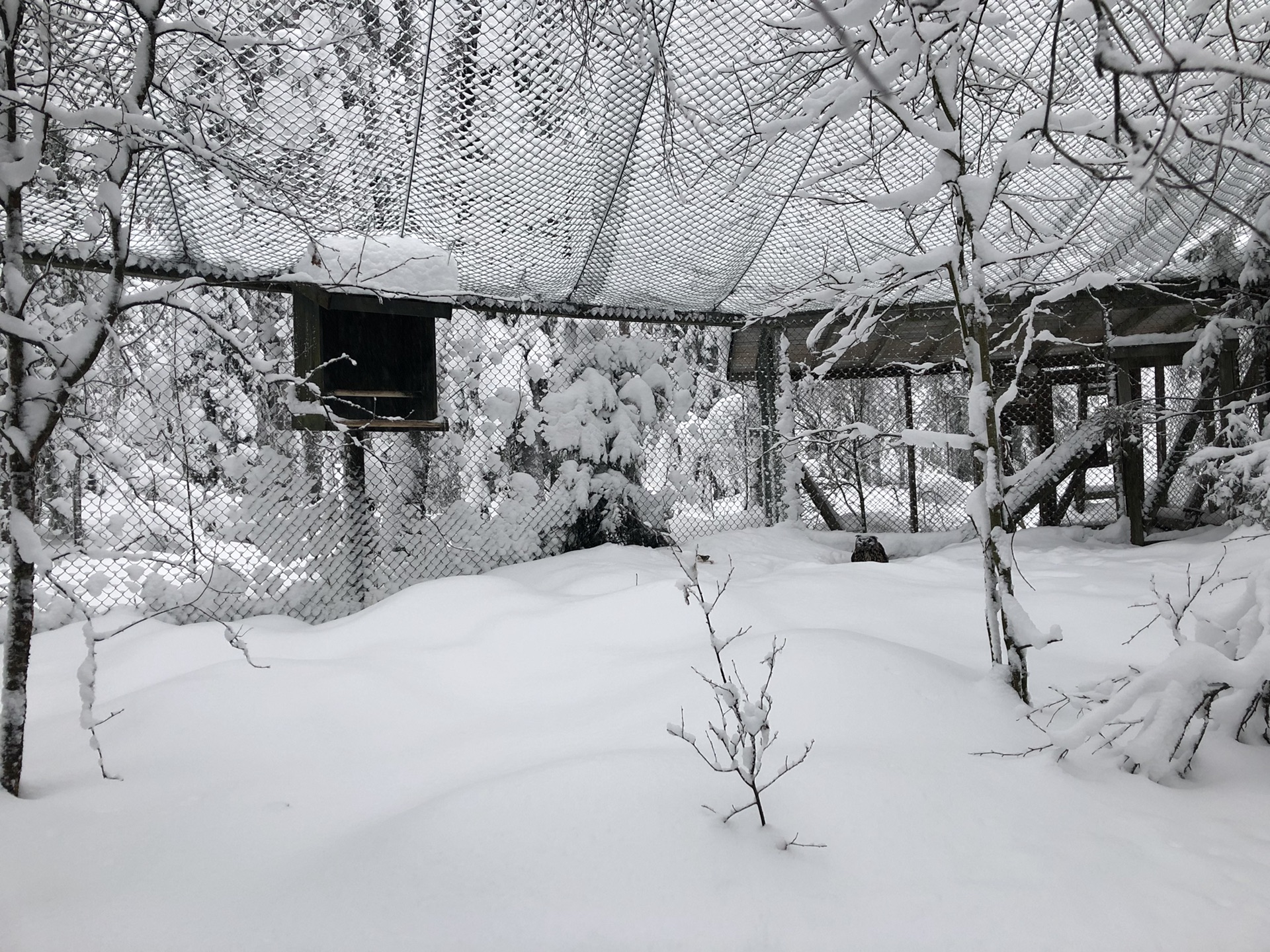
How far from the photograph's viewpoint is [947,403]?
10461 millimetres

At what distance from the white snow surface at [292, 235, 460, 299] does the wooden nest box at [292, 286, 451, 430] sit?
0.21m

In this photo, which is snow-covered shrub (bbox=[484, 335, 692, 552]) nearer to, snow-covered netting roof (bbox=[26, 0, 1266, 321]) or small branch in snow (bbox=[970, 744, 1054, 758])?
snow-covered netting roof (bbox=[26, 0, 1266, 321])

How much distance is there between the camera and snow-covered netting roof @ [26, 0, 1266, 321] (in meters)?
3.29

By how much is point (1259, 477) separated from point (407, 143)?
5.05 m

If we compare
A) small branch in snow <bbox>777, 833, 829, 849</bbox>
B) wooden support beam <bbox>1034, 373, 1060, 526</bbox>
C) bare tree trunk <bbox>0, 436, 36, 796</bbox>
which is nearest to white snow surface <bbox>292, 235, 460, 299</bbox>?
bare tree trunk <bbox>0, 436, 36, 796</bbox>

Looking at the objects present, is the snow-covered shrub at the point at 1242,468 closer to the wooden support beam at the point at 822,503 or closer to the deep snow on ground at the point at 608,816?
the deep snow on ground at the point at 608,816

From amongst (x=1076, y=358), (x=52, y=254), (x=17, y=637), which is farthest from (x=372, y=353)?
(x=1076, y=358)

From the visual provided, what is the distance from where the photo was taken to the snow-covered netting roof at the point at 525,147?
3.29 meters

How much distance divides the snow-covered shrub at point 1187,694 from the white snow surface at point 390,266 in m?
3.41

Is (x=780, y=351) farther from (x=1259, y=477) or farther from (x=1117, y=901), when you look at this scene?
(x=1117, y=901)

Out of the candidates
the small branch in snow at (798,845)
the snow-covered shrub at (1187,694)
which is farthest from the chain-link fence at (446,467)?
the small branch in snow at (798,845)

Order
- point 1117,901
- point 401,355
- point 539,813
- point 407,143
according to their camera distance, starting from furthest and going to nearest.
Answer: point 401,355 < point 407,143 < point 539,813 < point 1117,901

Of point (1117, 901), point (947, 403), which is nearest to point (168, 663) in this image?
point (1117, 901)

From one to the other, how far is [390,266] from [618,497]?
113 inches
